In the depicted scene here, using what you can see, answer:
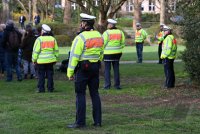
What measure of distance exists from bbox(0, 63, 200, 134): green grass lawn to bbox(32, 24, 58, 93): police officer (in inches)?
17.9

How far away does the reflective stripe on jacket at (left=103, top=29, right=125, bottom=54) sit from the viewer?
16.5 meters

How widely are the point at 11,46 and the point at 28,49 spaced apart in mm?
794

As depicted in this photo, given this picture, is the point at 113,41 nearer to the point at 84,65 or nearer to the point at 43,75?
the point at 43,75

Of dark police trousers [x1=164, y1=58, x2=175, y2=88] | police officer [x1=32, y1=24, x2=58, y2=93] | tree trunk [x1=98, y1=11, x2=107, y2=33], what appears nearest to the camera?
police officer [x1=32, y1=24, x2=58, y2=93]

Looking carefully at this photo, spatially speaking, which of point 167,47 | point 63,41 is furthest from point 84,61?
point 63,41

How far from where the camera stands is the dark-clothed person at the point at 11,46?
1902 cm

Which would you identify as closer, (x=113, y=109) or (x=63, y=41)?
(x=113, y=109)

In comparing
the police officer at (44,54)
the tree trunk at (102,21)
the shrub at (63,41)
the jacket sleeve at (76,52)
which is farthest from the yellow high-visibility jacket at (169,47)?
the shrub at (63,41)

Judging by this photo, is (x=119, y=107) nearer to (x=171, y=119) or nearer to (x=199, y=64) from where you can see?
(x=171, y=119)

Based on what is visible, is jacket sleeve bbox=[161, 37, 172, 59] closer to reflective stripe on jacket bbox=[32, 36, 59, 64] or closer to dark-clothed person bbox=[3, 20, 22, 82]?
reflective stripe on jacket bbox=[32, 36, 59, 64]

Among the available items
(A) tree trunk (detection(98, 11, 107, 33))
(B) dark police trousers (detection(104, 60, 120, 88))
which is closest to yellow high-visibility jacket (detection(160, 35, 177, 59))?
(B) dark police trousers (detection(104, 60, 120, 88))

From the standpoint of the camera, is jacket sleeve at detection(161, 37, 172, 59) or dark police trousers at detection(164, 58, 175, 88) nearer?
jacket sleeve at detection(161, 37, 172, 59)

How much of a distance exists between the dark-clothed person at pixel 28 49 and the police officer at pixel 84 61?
29.9 ft

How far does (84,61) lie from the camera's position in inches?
409
